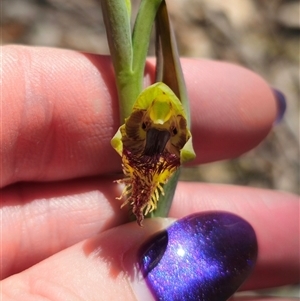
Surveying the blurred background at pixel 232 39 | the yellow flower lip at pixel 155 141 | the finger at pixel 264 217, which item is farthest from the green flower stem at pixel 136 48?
the blurred background at pixel 232 39

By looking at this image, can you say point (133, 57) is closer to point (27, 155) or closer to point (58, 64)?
point (58, 64)

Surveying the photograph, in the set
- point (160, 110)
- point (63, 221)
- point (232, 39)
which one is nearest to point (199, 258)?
point (160, 110)

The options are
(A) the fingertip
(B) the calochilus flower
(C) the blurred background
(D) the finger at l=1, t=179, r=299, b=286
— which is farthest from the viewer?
(C) the blurred background

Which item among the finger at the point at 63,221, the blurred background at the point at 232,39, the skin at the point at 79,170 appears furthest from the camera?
the blurred background at the point at 232,39

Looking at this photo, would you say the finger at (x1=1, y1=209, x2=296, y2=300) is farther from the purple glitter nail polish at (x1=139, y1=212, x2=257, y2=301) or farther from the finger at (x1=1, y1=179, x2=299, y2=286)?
the finger at (x1=1, y1=179, x2=299, y2=286)

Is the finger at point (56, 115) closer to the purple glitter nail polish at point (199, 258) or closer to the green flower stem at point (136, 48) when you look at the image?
the green flower stem at point (136, 48)

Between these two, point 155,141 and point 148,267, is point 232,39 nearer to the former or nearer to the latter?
point 155,141

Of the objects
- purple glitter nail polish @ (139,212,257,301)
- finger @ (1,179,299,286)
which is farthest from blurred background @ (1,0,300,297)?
purple glitter nail polish @ (139,212,257,301)
